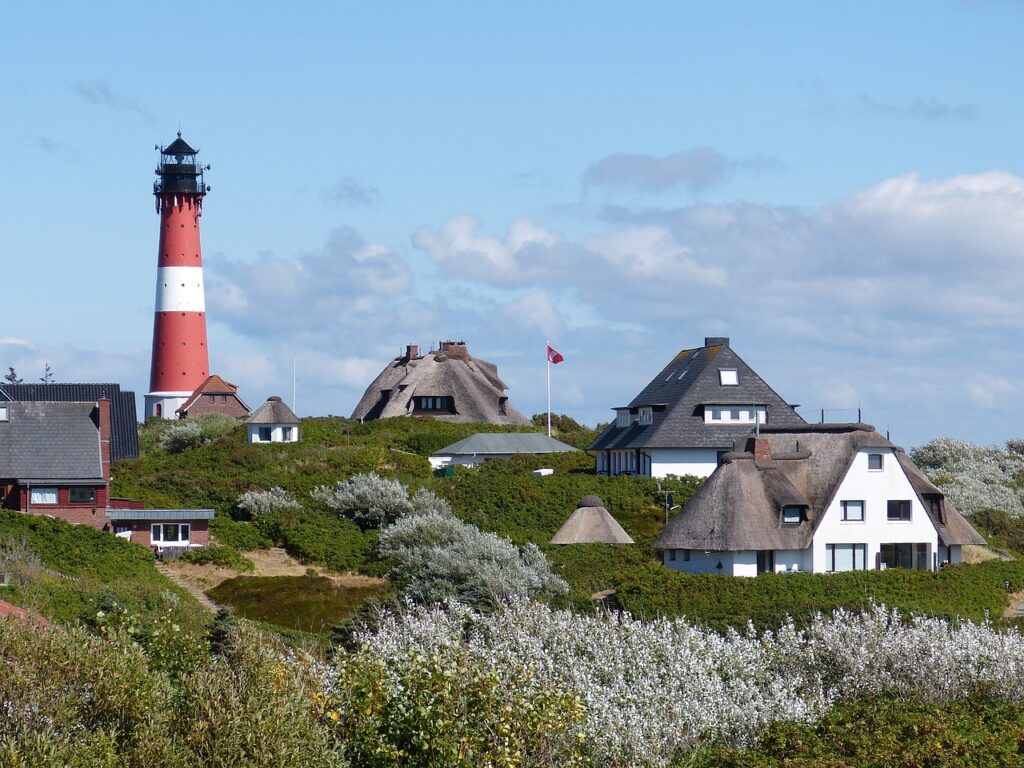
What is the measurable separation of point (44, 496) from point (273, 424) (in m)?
19.2

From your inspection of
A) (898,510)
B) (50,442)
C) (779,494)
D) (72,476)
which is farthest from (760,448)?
(50,442)

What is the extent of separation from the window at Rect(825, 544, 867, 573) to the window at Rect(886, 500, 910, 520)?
148cm

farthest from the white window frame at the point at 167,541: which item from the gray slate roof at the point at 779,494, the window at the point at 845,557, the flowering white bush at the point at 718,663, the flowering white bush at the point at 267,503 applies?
the window at the point at 845,557

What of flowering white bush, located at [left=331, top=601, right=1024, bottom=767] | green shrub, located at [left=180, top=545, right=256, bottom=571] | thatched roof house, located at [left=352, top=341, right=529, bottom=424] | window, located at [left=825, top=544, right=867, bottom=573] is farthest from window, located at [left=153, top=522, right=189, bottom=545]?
thatched roof house, located at [left=352, top=341, right=529, bottom=424]

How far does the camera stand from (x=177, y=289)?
80375 mm

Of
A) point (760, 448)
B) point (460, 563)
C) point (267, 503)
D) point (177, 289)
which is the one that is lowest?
point (460, 563)

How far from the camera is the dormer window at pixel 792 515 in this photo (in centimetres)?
4612

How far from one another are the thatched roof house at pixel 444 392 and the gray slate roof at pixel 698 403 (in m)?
16.2

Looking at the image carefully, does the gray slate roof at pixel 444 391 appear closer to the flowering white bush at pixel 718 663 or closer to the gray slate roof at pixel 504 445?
the gray slate roof at pixel 504 445

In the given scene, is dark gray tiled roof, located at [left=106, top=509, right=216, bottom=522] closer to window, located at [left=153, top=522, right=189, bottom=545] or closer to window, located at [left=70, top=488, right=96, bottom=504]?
window, located at [left=153, top=522, right=189, bottom=545]

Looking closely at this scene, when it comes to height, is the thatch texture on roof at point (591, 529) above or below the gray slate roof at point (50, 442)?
below

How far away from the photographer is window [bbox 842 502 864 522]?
4691 centimetres

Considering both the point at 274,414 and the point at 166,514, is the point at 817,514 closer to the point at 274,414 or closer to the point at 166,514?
the point at 166,514

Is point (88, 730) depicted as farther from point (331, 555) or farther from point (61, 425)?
point (61, 425)
